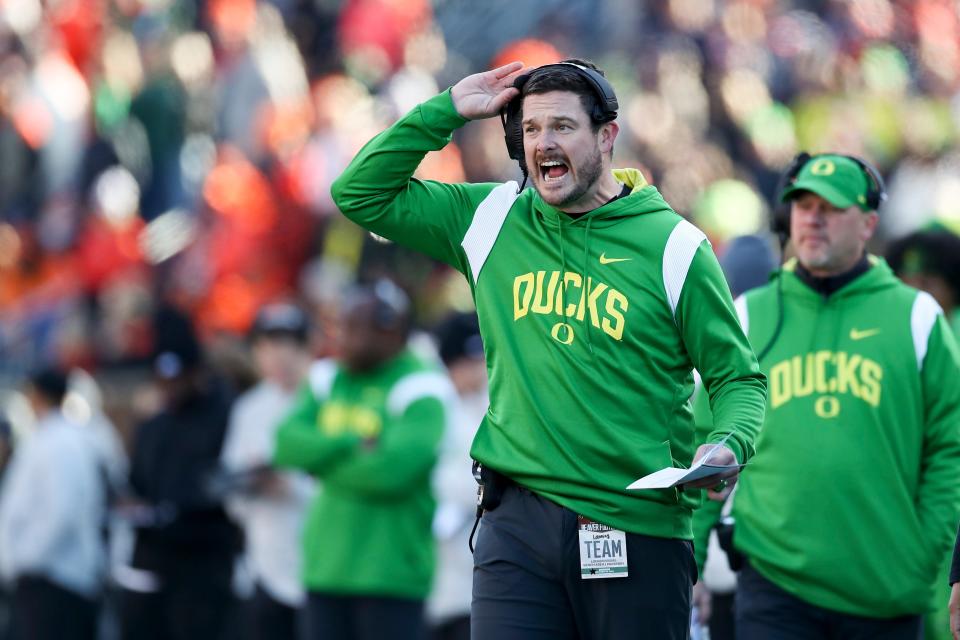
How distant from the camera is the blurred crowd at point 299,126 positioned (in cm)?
1706

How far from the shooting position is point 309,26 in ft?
71.2

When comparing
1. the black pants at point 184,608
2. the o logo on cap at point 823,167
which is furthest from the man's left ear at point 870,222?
the black pants at point 184,608

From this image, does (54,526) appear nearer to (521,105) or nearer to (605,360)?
(521,105)

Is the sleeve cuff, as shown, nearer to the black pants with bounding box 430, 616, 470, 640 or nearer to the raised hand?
the raised hand

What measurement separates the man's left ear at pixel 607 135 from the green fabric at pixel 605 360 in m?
0.17

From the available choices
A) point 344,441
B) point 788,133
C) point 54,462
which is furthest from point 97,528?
point 788,133

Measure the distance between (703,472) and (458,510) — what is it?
5791mm

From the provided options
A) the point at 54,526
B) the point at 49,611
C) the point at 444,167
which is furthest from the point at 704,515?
the point at 444,167

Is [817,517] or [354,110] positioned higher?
[354,110]

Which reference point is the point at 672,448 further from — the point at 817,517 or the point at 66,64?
the point at 66,64

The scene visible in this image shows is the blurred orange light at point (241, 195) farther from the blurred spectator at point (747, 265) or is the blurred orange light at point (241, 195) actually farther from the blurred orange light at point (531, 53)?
the blurred spectator at point (747, 265)

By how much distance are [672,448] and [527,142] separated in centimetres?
106

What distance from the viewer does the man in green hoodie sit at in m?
5.61

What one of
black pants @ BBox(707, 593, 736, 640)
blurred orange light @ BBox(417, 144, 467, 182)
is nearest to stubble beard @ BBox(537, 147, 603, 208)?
black pants @ BBox(707, 593, 736, 640)
